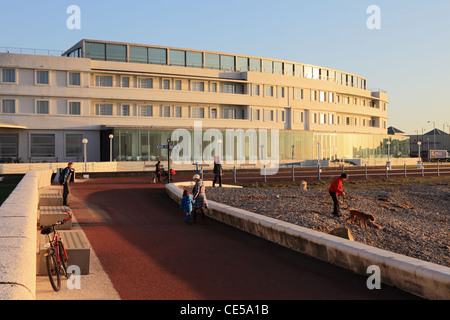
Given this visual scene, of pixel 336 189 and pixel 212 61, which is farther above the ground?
pixel 212 61

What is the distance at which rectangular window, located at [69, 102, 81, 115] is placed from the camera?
53.8 meters

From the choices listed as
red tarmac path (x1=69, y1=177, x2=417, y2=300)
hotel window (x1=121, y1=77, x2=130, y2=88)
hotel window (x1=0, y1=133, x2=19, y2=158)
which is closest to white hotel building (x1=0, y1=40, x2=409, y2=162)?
hotel window (x1=0, y1=133, x2=19, y2=158)

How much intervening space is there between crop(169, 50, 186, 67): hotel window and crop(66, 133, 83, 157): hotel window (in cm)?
1535

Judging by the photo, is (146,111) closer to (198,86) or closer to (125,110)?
(125,110)

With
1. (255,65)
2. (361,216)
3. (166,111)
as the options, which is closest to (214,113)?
(166,111)

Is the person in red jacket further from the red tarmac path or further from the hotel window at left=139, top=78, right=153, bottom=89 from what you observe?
the hotel window at left=139, top=78, right=153, bottom=89

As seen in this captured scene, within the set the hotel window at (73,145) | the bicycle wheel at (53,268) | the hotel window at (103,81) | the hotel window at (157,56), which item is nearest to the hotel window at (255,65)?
the hotel window at (157,56)

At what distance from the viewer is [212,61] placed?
6412 centimetres

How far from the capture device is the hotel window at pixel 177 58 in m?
61.2

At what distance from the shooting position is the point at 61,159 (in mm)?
52531

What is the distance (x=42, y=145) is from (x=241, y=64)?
28228mm
